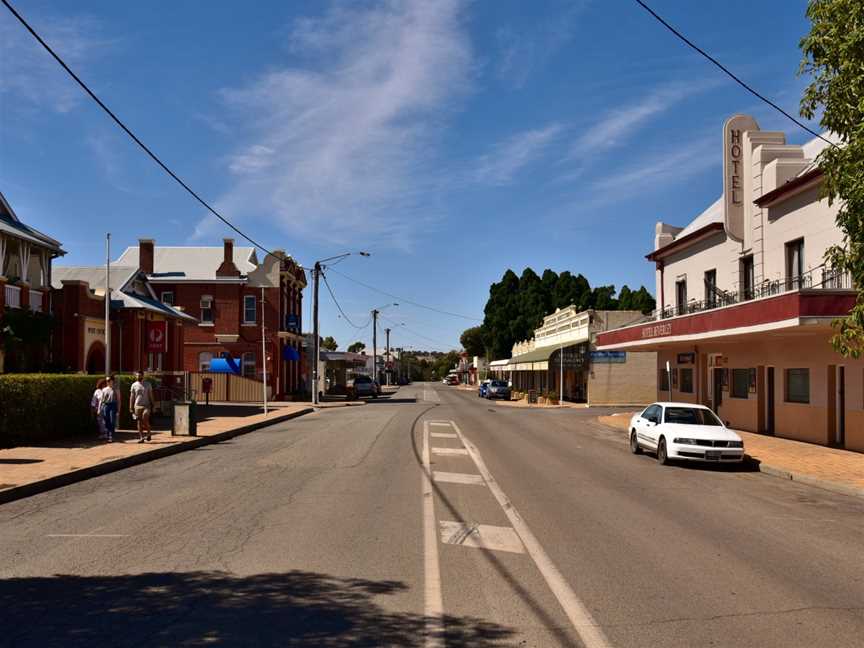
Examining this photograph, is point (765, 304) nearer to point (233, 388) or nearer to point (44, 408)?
point (44, 408)

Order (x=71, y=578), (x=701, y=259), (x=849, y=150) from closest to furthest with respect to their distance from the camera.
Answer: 1. (x=71, y=578)
2. (x=849, y=150)
3. (x=701, y=259)

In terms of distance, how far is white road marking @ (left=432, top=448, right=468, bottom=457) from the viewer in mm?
18000

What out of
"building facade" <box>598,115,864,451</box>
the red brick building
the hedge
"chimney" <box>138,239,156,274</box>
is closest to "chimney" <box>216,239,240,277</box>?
the red brick building

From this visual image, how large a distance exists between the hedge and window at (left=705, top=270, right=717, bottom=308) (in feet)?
66.6

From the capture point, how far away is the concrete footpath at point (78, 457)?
1248 cm

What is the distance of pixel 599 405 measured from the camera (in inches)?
1874

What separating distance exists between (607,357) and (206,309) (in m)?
25.4

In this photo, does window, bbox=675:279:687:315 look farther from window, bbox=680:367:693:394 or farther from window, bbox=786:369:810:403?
window, bbox=786:369:810:403

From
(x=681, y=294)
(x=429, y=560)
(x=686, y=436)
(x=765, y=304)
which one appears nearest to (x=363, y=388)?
(x=681, y=294)

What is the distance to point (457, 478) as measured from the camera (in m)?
13.9

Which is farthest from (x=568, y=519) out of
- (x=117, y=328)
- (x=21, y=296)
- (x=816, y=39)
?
(x=117, y=328)

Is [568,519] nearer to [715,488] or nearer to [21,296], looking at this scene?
[715,488]

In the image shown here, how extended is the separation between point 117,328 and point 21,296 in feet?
21.2

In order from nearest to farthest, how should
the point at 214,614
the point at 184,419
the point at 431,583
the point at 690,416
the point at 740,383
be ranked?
1. the point at 214,614
2. the point at 431,583
3. the point at 690,416
4. the point at 184,419
5. the point at 740,383
